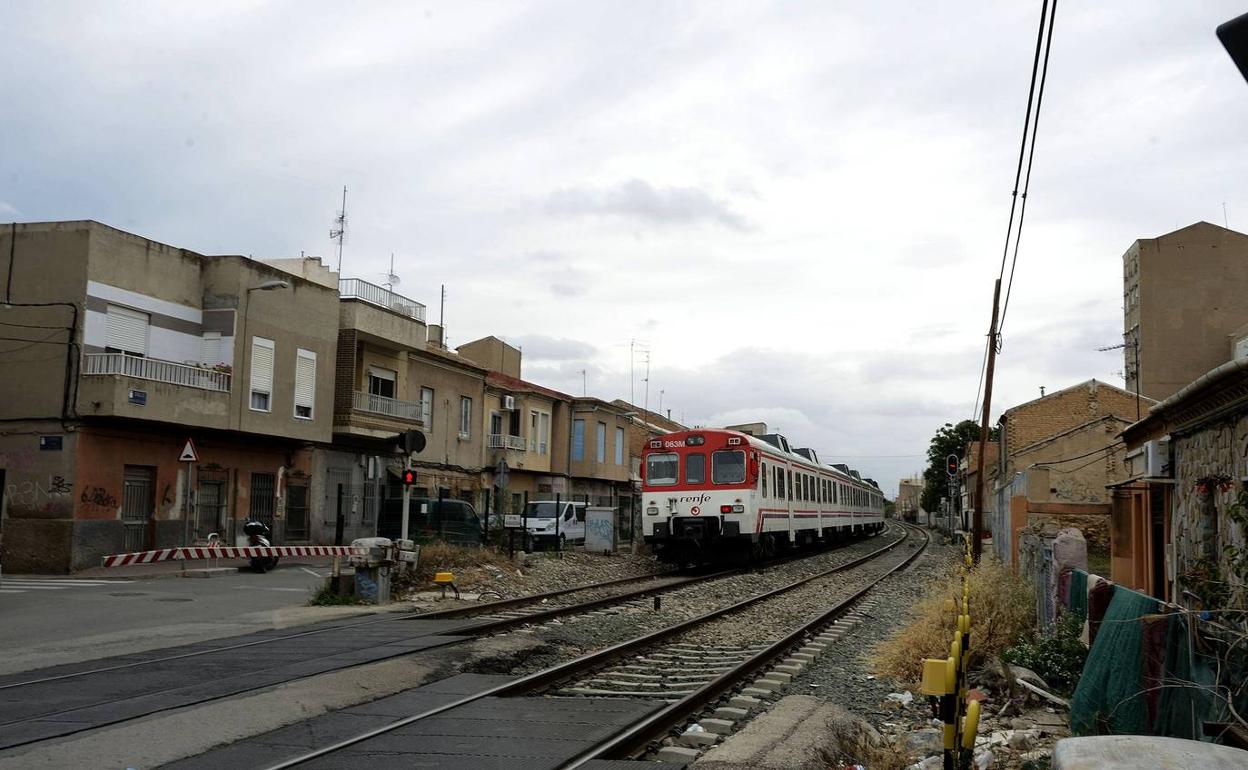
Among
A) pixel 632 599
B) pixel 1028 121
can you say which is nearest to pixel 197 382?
pixel 632 599

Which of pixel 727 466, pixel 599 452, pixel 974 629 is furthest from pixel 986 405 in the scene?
pixel 599 452

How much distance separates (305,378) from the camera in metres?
28.6

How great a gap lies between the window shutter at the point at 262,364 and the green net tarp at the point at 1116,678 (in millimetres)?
23236

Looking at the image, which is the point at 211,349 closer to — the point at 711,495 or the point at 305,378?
the point at 305,378

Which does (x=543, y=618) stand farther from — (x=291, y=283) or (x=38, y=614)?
(x=291, y=283)

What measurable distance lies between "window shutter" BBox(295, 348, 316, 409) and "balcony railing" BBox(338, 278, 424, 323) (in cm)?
265

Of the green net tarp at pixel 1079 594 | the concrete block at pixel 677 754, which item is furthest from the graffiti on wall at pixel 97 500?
the green net tarp at pixel 1079 594

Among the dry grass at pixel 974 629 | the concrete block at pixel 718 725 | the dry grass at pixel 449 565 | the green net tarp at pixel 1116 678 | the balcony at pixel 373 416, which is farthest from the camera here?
the balcony at pixel 373 416

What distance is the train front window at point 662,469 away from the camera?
24391mm

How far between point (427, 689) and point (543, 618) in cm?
488

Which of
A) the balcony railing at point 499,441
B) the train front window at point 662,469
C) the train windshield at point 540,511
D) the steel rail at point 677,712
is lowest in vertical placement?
the steel rail at point 677,712

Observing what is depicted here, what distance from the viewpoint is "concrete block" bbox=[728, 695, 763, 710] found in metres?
8.58

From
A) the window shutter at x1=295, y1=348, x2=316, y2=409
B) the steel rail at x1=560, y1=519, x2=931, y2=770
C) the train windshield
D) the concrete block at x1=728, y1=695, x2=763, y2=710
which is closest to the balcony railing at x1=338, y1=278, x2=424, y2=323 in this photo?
the window shutter at x1=295, y1=348, x2=316, y2=409

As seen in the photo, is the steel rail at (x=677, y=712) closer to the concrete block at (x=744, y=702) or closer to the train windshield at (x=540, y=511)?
the concrete block at (x=744, y=702)
